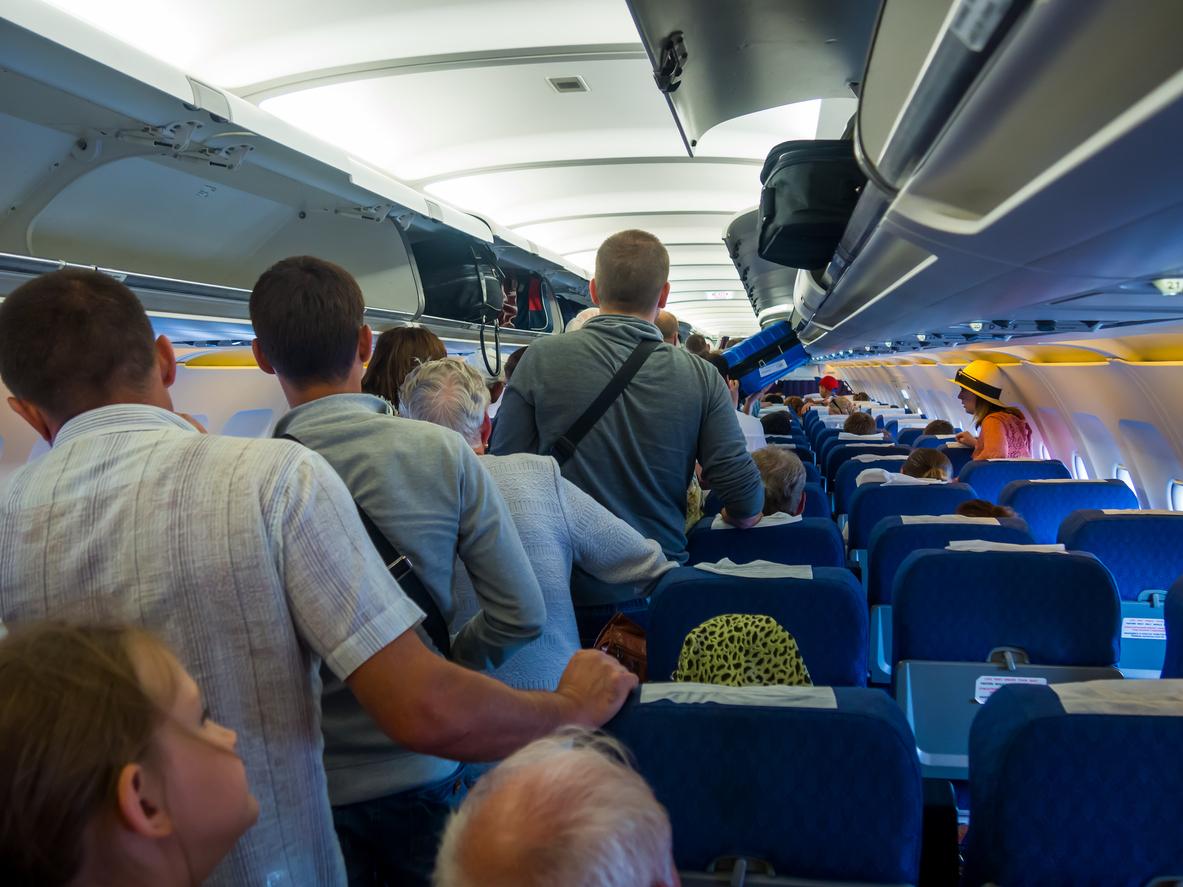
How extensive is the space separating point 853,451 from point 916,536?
17.9ft

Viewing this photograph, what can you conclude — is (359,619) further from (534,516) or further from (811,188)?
(811,188)

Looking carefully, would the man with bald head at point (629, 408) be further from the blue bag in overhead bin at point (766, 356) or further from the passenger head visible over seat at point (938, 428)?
the passenger head visible over seat at point (938, 428)

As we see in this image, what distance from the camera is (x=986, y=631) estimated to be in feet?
10.0

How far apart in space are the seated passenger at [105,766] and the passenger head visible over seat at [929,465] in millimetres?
5927

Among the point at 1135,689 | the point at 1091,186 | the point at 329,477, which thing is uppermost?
the point at 1091,186

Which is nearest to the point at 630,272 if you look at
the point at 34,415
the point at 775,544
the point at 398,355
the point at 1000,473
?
the point at 398,355

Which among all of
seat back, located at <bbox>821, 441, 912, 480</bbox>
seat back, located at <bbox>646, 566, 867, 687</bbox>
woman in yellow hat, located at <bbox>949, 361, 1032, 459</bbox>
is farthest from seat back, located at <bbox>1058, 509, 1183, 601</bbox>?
seat back, located at <bbox>821, 441, 912, 480</bbox>

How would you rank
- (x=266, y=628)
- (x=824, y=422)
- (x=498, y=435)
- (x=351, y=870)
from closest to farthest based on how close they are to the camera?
(x=266, y=628), (x=351, y=870), (x=498, y=435), (x=824, y=422)

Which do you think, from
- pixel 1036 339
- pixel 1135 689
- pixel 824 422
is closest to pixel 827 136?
pixel 1036 339

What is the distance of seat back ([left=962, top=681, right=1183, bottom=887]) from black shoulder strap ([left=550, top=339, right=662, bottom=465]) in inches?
71.7

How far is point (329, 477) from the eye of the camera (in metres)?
1.37

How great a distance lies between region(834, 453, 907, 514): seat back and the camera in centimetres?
732

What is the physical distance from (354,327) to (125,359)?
478mm

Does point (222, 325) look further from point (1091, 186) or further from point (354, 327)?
point (1091, 186)
